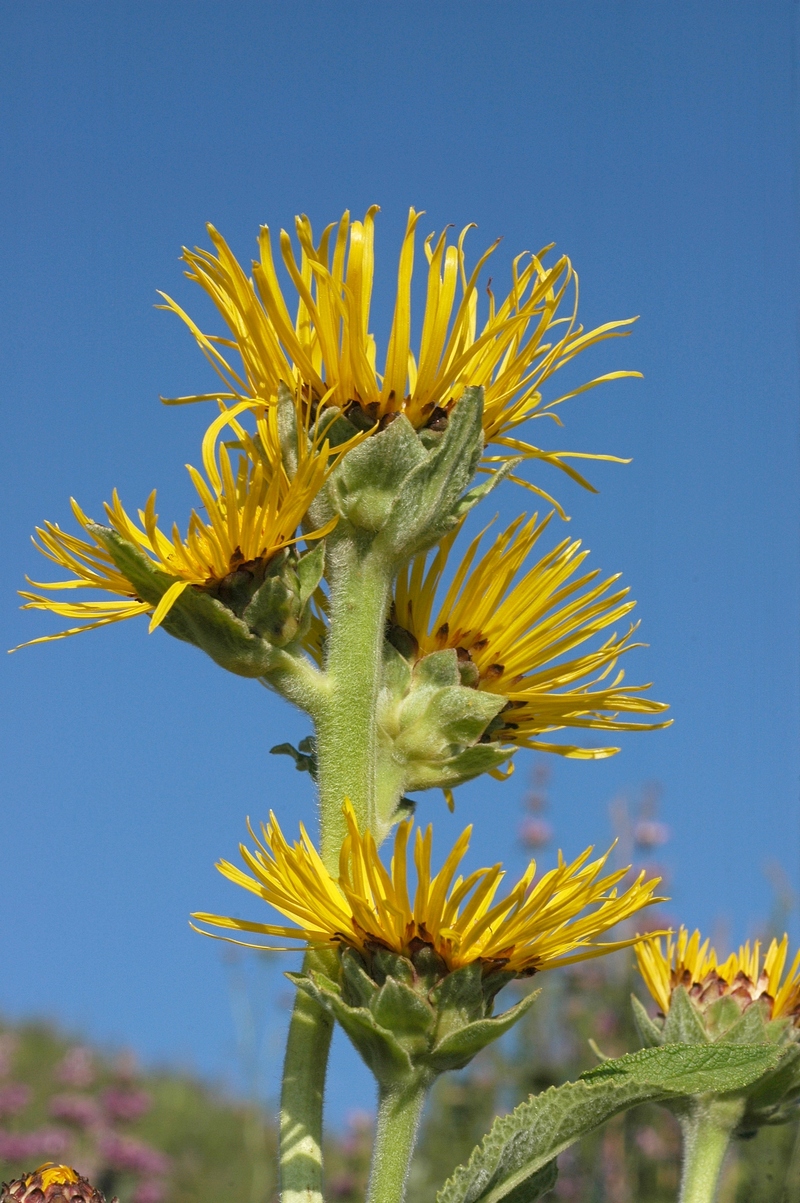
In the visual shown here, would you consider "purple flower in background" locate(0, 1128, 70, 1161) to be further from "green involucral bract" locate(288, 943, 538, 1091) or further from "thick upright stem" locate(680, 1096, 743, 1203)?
"green involucral bract" locate(288, 943, 538, 1091)

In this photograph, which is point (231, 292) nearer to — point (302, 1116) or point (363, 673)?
point (363, 673)

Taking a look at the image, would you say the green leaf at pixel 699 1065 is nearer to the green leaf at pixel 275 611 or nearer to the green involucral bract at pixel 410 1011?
the green involucral bract at pixel 410 1011

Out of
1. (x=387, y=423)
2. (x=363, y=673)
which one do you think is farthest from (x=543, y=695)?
(x=387, y=423)

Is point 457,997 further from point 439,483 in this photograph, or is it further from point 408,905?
point 439,483

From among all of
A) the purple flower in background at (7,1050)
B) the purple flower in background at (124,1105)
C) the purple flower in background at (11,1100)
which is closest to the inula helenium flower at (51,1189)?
the purple flower in background at (124,1105)

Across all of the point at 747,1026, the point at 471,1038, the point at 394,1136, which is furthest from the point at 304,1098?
the point at 747,1026

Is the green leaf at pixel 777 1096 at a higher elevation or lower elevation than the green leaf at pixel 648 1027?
lower

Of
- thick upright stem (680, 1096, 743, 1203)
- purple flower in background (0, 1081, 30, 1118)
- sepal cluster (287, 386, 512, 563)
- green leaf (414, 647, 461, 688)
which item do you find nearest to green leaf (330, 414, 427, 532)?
sepal cluster (287, 386, 512, 563)
